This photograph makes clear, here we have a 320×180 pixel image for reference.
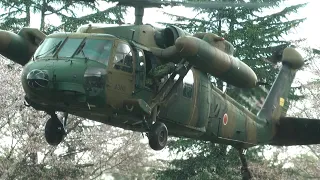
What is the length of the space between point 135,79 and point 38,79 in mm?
1892

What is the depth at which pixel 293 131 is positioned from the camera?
16656 mm

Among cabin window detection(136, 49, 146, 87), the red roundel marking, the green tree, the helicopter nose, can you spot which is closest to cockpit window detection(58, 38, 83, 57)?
the helicopter nose

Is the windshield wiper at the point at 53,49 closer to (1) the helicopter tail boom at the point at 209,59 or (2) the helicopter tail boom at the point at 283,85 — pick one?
(1) the helicopter tail boom at the point at 209,59

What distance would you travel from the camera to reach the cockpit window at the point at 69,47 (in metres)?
12.2

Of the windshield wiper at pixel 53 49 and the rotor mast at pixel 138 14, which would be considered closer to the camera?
the windshield wiper at pixel 53 49

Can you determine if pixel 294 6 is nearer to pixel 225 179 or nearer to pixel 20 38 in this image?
pixel 225 179

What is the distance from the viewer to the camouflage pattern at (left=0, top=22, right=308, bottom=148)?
1191cm

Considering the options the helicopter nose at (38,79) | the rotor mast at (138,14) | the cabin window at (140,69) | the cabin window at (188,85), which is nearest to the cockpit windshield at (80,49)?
the helicopter nose at (38,79)

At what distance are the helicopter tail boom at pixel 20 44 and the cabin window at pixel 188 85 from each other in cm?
316

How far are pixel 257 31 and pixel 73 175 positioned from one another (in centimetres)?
997

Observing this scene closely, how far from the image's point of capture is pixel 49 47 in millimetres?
12500

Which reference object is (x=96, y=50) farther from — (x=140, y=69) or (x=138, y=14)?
(x=138, y=14)

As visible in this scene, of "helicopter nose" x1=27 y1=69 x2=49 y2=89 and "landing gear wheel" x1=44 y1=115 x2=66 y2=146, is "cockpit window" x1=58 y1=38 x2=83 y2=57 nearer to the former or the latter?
"helicopter nose" x1=27 y1=69 x2=49 y2=89

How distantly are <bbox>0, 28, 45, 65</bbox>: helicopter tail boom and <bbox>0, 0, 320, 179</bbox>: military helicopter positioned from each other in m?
0.02
